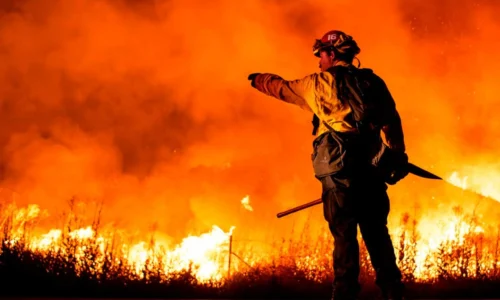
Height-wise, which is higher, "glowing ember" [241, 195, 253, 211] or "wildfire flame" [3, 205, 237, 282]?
"glowing ember" [241, 195, 253, 211]

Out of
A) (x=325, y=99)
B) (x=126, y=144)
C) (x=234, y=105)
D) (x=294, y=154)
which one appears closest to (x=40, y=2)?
(x=126, y=144)

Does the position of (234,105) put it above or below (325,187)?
above

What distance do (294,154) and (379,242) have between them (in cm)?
731

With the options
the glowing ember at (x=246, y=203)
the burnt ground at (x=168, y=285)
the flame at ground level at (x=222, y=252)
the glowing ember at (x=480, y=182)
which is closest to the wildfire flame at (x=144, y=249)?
the flame at ground level at (x=222, y=252)

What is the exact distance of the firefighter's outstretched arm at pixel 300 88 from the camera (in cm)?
380

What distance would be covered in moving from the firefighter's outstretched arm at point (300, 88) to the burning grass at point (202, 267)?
3213 millimetres

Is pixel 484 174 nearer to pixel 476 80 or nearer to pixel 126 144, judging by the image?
pixel 476 80

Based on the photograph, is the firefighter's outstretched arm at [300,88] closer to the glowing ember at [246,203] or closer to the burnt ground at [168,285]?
the burnt ground at [168,285]

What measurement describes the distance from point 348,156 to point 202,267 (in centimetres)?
426

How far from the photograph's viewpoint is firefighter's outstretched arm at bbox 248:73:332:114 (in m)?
3.80

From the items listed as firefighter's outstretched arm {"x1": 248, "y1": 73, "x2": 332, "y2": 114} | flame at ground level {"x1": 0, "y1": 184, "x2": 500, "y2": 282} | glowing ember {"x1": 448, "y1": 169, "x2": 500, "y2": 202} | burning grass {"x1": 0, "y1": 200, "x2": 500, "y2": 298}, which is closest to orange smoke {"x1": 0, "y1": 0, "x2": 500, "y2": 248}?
glowing ember {"x1": 448, "y1": 169, "x2": 500, "y2": 202}

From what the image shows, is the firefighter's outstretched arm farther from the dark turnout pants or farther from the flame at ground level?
the flame at ground level

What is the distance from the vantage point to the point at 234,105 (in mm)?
10992

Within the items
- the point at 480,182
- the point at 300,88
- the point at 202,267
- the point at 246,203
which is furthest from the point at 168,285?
the point at 480,182
